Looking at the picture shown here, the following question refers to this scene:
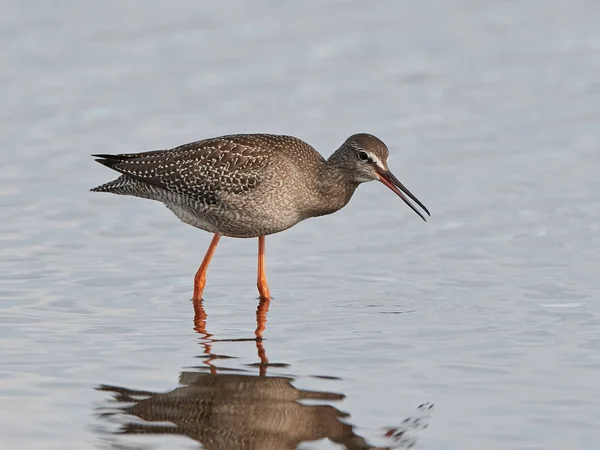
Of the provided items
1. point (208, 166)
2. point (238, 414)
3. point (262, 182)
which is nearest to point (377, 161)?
point (262, 182)

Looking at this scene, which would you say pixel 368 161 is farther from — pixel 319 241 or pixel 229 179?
pixel 319 241

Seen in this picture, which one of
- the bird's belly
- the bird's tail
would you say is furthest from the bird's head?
the bird's tail

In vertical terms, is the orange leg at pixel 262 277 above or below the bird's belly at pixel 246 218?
below

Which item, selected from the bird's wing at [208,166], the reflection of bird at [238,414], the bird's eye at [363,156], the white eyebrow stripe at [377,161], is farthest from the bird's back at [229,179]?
the reflection of bird at [238,414]

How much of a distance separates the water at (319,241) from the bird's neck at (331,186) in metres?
0.86

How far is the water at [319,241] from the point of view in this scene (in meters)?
10.7

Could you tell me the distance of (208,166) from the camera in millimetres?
14984

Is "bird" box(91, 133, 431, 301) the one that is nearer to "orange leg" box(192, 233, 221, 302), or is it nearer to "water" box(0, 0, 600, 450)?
"orange leg" box(192, 233, 221, 302)

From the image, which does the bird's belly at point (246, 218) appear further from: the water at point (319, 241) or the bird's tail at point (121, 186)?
the bird's tail at point (121, 186)

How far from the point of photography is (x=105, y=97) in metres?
21.5

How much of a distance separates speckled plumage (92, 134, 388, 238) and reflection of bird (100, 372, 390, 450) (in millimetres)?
3413

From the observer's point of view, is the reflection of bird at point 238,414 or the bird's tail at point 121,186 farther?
the bird's tail at point 121,186

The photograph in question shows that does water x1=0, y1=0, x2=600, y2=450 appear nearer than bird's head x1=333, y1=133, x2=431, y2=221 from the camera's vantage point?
Yes

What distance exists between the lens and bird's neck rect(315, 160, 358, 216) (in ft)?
48.5
